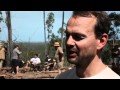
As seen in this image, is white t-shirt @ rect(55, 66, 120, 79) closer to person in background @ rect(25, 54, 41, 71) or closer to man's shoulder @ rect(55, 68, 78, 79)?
man's shoulder @ rect(55, 68, 78, 79)

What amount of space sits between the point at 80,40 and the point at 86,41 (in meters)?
0.02

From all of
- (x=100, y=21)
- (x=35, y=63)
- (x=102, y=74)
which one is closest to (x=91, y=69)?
(x=102, y=74)

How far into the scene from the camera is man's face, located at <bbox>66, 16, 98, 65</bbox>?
1.14 meters

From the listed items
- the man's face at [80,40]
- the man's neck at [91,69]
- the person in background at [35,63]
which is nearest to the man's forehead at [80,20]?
the man's face at [80,40]

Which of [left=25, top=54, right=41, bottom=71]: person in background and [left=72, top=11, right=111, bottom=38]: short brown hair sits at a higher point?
[left=72, top=11, right=111, bottom=38]: short brown hair

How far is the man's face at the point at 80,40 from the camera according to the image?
114 centimetres

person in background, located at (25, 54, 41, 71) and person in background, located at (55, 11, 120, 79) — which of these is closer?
person in background, located at (55, 11, 120, 79)

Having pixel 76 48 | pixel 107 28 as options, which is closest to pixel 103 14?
pixel 107 28

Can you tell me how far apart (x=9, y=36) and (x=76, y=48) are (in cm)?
165

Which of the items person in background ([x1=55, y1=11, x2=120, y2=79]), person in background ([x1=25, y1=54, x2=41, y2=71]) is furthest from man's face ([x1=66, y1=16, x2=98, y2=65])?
person in background ([x1=25, y1=54, x2=41, y2=71])

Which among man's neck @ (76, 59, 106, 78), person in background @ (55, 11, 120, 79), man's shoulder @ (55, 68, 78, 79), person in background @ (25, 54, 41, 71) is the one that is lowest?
person in background @ (25, 54, 41, 71)
